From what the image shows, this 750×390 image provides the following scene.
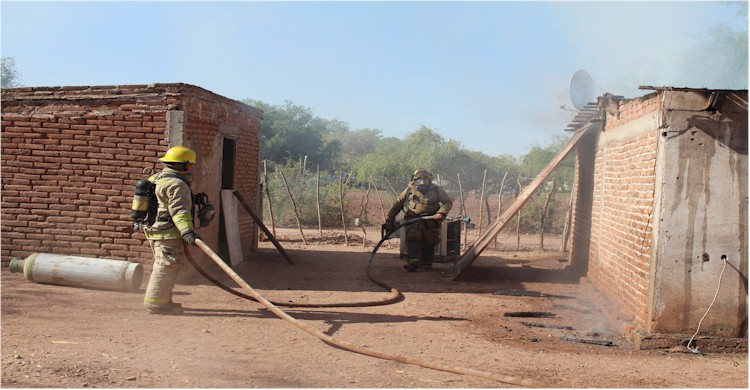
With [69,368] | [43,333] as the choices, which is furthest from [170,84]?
[69,368]

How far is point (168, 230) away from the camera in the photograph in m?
6.77

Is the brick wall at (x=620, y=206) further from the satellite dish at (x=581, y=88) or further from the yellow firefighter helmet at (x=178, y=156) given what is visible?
the yellow firefighter helmet at (x=178, y=156)

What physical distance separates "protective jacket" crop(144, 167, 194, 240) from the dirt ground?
38.0 inches

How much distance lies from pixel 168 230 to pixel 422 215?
17.0 ft

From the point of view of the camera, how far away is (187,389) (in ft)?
14.0

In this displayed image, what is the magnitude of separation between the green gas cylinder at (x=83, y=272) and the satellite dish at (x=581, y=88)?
7816mm

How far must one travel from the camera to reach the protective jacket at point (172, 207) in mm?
6605

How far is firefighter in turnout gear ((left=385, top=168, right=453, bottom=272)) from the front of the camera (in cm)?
1080

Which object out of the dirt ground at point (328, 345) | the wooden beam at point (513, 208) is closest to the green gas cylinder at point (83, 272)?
the dirt ground at point (328, 345)

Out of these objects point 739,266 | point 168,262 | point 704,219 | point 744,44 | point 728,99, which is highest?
point 744,44

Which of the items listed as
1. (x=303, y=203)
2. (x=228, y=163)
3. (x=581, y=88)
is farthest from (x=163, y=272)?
(x=303, y=203)

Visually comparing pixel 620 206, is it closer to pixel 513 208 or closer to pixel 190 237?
pixel 513 208

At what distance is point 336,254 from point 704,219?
8376 millimetres

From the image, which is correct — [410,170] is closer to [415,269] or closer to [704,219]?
[415,269]
